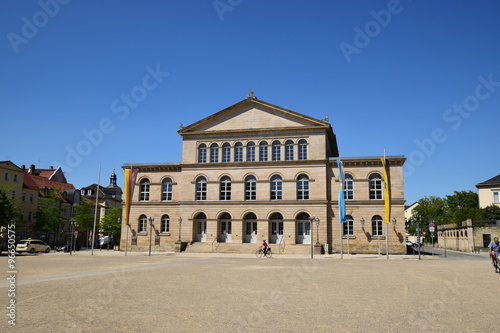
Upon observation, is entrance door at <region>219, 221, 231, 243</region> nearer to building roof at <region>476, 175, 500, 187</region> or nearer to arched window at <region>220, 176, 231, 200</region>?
arched window at <region>220, 176, 231, 200</region>

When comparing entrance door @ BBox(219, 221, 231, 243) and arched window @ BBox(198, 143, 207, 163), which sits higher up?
arched window @ BBox(198, 143, 207, 163)

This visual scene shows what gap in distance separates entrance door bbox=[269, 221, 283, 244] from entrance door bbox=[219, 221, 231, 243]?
4.82 m

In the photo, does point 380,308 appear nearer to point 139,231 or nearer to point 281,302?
point 281,302

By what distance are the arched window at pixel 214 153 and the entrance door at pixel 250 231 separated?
8.19 meters

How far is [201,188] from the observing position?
4734 cm

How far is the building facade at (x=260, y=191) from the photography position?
4300 cm

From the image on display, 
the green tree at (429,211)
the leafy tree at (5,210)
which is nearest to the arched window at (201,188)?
the leafy tree at (5,210)

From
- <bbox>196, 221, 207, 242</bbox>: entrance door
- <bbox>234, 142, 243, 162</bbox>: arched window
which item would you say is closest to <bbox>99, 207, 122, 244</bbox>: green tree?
<bbox>196, 221, 207, 242</bbox>: entrance door

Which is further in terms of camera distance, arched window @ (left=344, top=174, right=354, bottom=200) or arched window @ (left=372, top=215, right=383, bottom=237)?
arched window @ (left=344, top=174, right=354, bottom=200)

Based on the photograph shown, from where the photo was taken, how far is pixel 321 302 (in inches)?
442

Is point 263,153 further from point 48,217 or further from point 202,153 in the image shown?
point 48,217

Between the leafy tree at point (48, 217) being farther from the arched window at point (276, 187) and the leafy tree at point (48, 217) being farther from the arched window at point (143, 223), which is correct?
the arched window at point (276, 187)

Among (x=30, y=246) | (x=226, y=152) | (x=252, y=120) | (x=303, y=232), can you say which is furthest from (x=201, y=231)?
(x=30, y=246)

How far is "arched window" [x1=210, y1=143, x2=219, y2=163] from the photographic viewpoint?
157 ft
